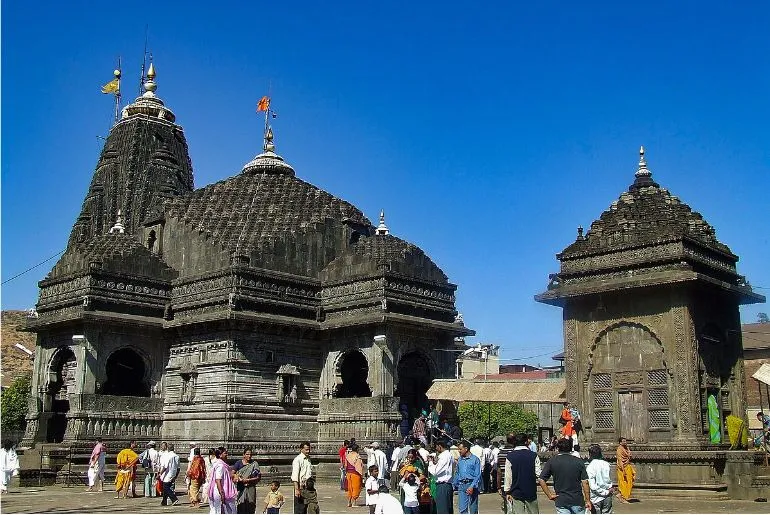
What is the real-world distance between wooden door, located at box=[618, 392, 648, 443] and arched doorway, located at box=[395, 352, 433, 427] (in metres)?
11.7

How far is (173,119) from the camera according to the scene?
47531 millimetres

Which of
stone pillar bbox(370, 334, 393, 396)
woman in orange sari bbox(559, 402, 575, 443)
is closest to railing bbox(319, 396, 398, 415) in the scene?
stone pillar bbox(370, 334, 393, 396)

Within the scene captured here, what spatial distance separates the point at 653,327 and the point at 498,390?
7632 mm

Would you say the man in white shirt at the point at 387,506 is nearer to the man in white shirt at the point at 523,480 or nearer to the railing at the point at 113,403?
the man in white shirt at the point at 523,480

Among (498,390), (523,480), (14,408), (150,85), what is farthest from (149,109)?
(523,480)

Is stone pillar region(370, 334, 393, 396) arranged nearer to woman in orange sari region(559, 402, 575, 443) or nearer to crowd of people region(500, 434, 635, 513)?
woman in orange sari region(559, 402, 575, 443)

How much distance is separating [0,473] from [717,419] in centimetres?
1671

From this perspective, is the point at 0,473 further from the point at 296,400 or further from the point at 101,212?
the point at 101,212

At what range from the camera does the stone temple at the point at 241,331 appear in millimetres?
30094

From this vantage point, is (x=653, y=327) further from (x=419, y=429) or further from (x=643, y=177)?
(x=419, y=429)

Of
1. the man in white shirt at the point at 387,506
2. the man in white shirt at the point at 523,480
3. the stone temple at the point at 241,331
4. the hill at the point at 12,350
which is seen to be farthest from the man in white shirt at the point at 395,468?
the hill at the point at 12,350

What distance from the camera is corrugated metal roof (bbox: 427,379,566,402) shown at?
25922 mm

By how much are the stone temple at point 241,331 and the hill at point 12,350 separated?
120 feet

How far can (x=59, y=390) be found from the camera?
3275 cm
